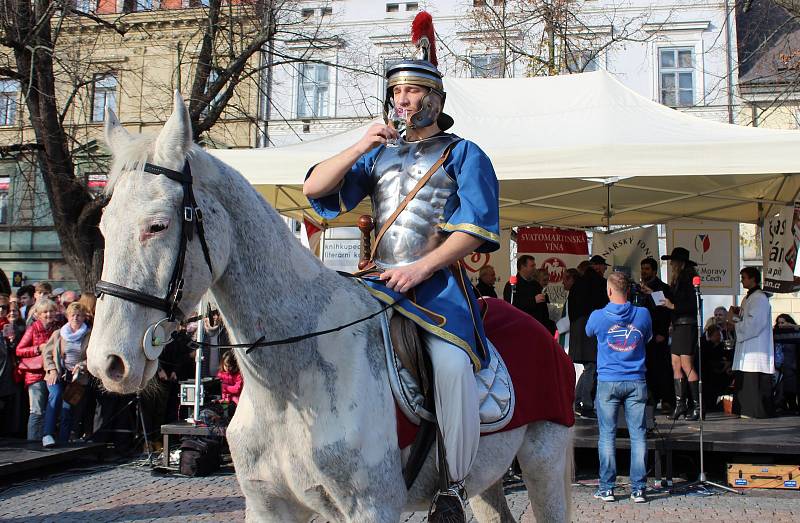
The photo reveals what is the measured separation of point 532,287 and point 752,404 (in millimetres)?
3291

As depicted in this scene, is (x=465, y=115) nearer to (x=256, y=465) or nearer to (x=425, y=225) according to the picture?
(x=425, y=225)

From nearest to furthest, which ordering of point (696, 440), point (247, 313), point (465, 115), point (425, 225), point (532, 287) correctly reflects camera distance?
point (247, 313) → point (425, 225) → point (696, 440) → point (465, 115) → point (532, 287)

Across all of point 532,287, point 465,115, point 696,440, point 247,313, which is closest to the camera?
point 247,313

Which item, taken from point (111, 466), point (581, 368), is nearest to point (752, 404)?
point (581, 368)

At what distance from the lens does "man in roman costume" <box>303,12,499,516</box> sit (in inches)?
109

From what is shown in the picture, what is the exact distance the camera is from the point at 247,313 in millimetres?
2521

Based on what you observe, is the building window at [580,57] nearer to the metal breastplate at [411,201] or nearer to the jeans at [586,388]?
the jeans at [586,388]

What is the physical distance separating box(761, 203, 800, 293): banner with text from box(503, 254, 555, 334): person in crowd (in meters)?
3.03

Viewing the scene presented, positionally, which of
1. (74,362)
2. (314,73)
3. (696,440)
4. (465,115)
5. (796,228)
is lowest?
(696,440)

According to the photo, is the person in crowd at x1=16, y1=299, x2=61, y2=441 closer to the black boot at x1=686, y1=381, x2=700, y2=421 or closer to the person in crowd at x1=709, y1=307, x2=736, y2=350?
the black boot at x1=686, y1=381, x2=700, y2=421

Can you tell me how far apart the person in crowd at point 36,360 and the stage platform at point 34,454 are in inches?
13.3

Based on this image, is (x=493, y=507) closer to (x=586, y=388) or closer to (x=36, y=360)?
(x=586, y=388)

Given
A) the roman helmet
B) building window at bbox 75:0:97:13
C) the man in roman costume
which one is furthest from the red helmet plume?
building window at bbox 75:0:97:13

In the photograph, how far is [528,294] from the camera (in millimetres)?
9750
